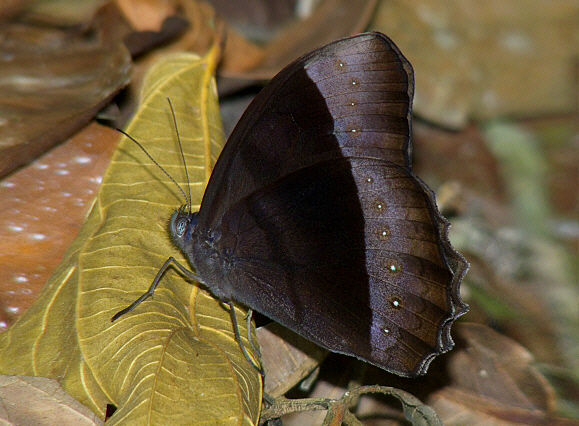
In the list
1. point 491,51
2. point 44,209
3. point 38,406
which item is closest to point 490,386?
point 38,406

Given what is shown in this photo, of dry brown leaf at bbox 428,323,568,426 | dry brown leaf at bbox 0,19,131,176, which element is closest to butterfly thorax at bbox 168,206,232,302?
dry brown leaf at bbox 0,19,131,176

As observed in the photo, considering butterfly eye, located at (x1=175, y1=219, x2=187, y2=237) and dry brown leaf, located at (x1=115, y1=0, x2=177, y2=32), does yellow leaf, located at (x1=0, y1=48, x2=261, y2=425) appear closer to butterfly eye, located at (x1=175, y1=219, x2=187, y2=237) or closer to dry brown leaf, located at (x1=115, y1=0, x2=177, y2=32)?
butterfly eye, located at (x1=175, y1=219, x2=187, y2=237)

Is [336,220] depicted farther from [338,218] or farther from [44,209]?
[44,209]

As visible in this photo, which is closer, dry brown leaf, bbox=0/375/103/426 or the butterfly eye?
dry brown leaf, bbox=0/375/103/426

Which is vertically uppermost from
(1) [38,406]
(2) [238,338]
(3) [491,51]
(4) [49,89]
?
(3) [491,51]

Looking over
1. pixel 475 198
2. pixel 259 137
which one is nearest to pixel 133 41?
pixel 259 137

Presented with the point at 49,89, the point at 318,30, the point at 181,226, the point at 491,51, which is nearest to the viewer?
the point at 181,226

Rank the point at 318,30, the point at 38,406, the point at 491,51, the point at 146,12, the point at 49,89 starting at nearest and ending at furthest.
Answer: the point at 38,406
the point at 49,89
the point at 146,12
the point at 318,30
the point at 491,51

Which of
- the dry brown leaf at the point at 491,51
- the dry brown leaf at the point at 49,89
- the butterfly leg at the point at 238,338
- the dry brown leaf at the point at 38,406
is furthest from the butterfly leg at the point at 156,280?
the dry brown leaf at the point at 491,51

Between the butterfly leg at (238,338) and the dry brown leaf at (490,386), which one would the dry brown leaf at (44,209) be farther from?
the dry brown leaf at (490,386)

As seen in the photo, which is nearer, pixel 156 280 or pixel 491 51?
pixel 156 280
